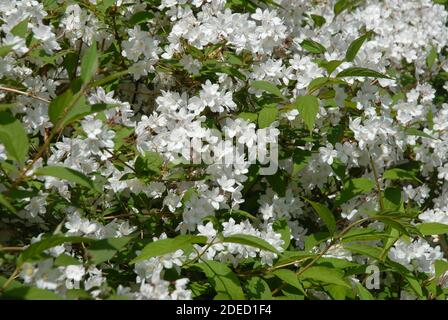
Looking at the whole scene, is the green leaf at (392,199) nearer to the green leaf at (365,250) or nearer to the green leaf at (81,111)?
the green leaf at (365,250)

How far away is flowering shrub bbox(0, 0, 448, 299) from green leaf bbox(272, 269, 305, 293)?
1cm

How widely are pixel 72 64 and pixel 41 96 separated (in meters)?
0.23

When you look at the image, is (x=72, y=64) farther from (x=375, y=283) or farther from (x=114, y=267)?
(x=375, y=283)

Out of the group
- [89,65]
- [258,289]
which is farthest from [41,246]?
[258,289]

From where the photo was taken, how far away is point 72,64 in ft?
8.10

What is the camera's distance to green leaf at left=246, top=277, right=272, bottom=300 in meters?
2.01

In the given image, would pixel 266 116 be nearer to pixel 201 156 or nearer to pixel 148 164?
pixel 201 156

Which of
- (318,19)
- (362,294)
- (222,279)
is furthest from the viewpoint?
(318,19)

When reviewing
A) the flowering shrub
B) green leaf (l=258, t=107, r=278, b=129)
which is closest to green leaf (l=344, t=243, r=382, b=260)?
the flowering shrub

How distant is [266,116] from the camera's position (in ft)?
7.74

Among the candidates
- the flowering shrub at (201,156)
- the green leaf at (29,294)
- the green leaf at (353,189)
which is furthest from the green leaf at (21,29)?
the green leaf at (353,189)

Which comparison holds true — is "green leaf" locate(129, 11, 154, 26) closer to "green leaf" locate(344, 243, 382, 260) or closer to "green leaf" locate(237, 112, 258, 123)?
"green leaf" locate(237, 112, 258, 123)

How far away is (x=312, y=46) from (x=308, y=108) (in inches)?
23.1

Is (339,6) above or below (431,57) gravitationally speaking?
above
